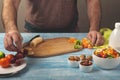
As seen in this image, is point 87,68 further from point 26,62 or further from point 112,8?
point 112,8

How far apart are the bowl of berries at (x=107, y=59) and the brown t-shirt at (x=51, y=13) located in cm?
66

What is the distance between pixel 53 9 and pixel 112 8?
86 cm

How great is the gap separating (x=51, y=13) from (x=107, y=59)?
0.72 meters

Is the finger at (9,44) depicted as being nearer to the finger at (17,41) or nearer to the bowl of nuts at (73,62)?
the finger at (17,41)

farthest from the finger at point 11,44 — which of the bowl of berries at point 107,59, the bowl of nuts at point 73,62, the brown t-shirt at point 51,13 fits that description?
the brown t-shirt at point 51,13

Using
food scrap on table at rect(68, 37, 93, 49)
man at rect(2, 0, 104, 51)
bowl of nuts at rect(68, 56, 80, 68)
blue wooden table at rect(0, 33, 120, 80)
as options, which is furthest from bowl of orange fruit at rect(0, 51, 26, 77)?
man at rect(2, 0, 104, 51)

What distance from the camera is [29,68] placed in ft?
3.58

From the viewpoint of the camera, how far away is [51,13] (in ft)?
5.48

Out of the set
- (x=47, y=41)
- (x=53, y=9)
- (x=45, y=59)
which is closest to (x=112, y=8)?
(x=53, y=9)

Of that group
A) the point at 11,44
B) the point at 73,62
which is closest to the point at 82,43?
the point at 73,62

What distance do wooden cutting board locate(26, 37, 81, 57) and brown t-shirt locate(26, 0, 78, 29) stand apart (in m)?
0.31

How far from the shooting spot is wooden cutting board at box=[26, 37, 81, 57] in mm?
1220

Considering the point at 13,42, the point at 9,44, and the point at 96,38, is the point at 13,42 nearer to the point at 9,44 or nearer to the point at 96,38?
the point at 9,44

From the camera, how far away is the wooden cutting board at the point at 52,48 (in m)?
1.22
